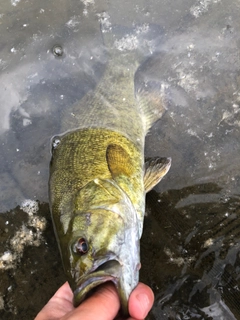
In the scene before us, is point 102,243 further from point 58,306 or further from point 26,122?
point 26,122

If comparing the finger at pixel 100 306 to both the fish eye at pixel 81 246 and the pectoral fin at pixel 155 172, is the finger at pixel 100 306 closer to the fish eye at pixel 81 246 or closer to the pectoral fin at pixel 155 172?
the fish eye at pixel 81 246

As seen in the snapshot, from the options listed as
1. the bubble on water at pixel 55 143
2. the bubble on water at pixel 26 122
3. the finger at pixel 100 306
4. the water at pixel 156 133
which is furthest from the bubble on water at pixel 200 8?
the finger at pixel 100 306

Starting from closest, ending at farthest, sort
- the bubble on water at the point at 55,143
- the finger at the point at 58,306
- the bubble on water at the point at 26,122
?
the finger at the point at 58,306
the bubble on water at the point at 55,143
the bubble on water at the point at 26,122

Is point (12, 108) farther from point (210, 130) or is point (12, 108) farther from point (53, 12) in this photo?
point (210, 130)

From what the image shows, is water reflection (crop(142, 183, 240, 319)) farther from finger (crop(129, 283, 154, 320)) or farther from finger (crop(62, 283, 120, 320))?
finger (crop(62, 283, 120, 320))

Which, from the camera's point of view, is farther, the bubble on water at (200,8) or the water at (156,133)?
the bubble on water at (200,8)

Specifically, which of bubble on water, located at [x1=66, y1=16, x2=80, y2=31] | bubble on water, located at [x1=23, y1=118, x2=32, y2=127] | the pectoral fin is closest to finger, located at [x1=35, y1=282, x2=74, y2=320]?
the pectoral fin

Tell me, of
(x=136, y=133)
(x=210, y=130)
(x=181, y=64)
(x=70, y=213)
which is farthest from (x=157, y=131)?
(x=70, y=213)

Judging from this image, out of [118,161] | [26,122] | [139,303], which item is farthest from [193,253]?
[26,122]
